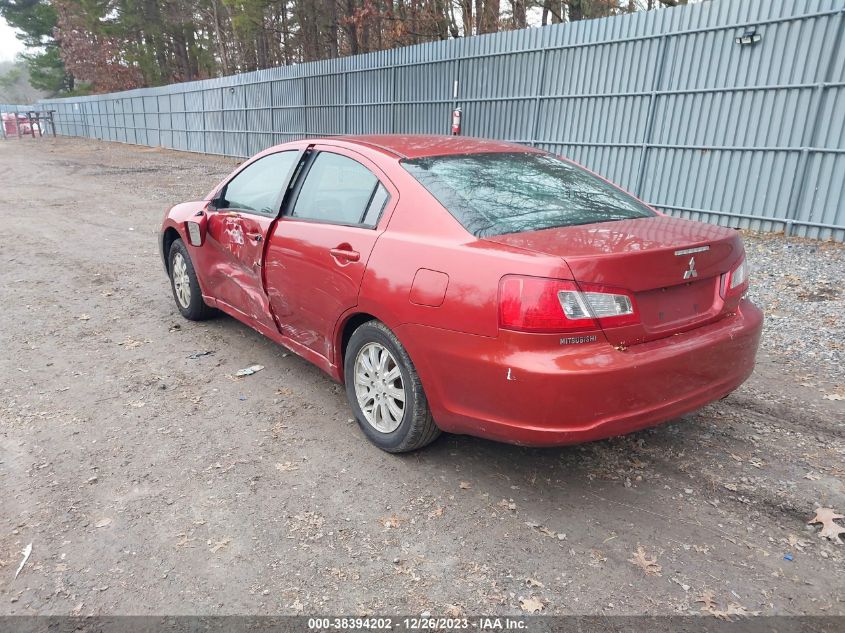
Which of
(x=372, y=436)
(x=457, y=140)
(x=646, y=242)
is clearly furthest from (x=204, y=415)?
(x=646, y=242)

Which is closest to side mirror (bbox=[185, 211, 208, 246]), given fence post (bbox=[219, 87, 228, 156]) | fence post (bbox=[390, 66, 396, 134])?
fence post (bbox=[390, 66, 396, 134])

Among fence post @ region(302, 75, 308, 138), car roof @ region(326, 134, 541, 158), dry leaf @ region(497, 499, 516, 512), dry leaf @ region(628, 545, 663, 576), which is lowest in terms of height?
dry leaf @ region(497, 499, 516, 512)

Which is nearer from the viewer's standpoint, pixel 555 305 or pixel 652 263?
pixel 555 305

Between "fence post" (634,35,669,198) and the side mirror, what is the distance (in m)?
7.36

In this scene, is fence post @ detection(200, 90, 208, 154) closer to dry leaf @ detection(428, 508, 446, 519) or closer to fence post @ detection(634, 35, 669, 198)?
fence post @ detection(634, 35, 669, 198)

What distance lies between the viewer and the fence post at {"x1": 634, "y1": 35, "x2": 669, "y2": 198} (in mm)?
9211

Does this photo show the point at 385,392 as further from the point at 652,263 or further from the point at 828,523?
the point at 828,523

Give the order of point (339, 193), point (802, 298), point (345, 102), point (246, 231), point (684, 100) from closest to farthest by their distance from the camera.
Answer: point (339, 193)
point (246, 231)
point (802, 298)
point (684, 100)
point (345, 102)

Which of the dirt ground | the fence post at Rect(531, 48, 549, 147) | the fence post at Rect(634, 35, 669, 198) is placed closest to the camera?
the dirt ground

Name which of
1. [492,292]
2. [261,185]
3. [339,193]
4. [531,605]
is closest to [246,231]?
[261,185]

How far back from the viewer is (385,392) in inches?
126

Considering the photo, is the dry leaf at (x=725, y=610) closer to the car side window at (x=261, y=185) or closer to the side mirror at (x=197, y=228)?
the car side window at (x=261, y=185)

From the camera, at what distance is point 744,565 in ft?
8.02

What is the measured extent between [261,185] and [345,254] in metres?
1.44
